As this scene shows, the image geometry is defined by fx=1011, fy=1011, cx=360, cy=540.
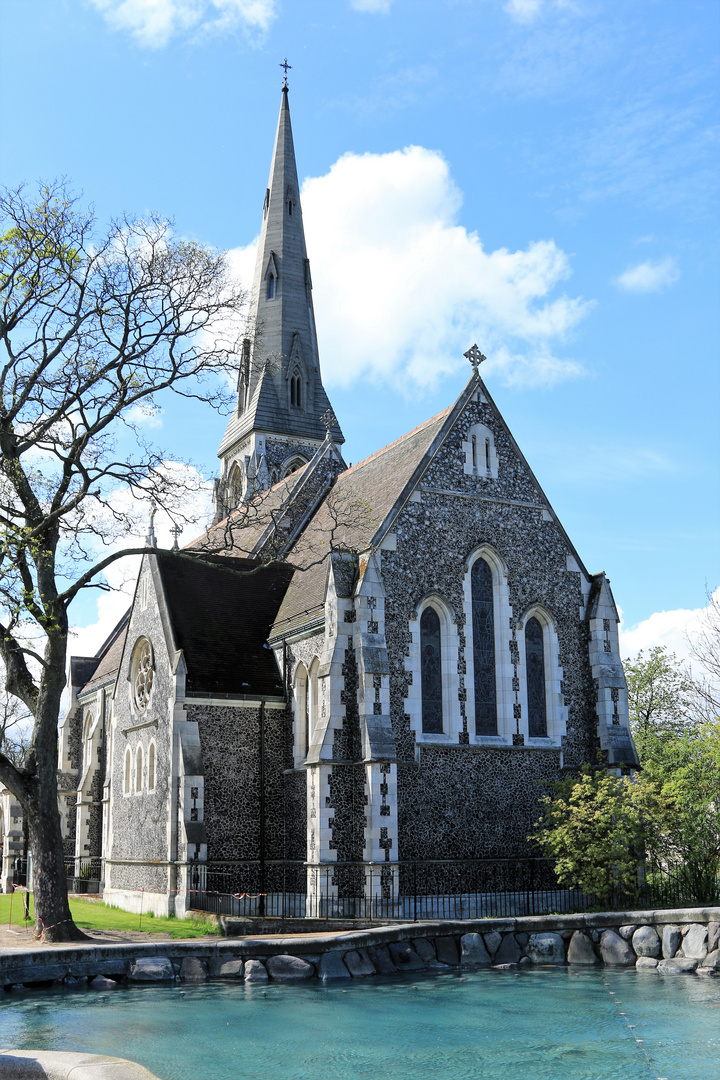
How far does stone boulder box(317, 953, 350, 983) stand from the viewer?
1455 cm

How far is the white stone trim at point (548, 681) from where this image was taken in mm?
23016

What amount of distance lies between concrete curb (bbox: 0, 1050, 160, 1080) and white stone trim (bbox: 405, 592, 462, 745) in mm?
14288

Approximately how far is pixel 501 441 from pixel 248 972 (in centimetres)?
1423

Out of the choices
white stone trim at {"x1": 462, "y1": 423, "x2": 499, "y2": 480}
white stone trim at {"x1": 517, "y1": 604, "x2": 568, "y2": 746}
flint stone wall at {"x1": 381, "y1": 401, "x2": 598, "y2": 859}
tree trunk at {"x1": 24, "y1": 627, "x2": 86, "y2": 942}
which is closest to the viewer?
tree trunk at {"x1": 24, "y1": 627, "x2": 86, "y2": 942}

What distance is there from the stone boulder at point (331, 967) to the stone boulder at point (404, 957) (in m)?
0.93

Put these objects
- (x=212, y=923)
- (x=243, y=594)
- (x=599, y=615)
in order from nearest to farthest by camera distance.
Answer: (x=212, y=923)
(x=599, y=615)
(x=243, y=594)

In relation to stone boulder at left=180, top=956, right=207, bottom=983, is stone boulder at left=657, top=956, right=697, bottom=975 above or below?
below

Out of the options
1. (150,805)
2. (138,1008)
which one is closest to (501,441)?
(150,805)

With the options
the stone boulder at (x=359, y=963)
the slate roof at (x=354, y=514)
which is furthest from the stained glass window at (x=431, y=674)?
the stone boulder at (x=359, y=963)

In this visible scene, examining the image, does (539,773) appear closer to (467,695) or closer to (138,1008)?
(467,695)

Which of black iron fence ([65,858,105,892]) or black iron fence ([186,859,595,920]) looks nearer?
black iron fence ([186,859,595,920])

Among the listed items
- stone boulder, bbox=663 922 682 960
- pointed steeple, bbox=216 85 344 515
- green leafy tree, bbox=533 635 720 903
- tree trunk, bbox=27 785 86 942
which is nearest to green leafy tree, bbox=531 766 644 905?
green leafy tree, bbox=533 635 720 903

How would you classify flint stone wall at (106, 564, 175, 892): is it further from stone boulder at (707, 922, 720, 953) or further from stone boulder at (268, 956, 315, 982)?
stone boulder at (707, 922, 720, 953)

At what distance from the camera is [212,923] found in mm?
18062
